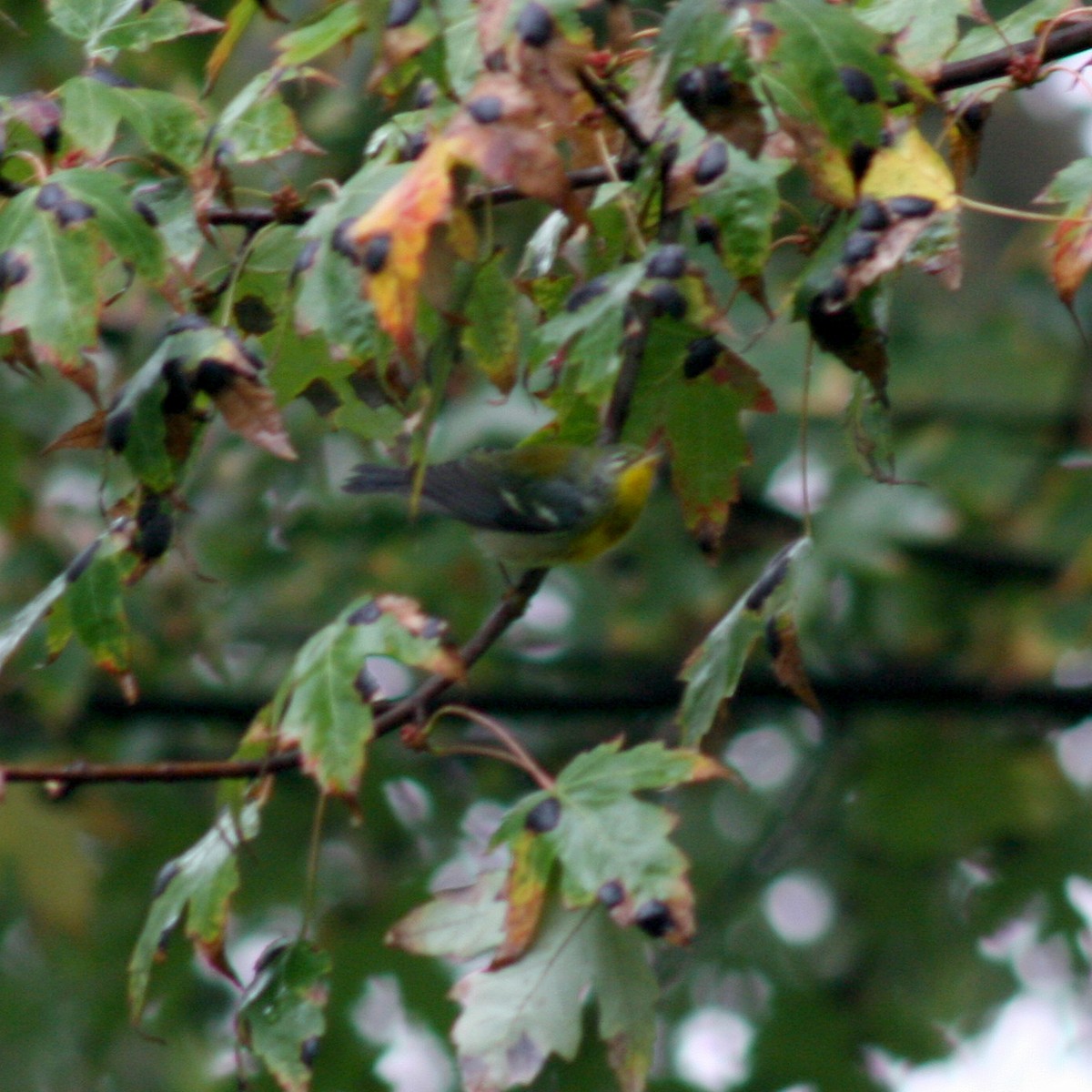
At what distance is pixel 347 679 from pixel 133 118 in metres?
0.78

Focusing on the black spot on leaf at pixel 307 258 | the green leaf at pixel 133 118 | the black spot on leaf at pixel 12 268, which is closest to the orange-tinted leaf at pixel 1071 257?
the black spot on leaf at pixel 307 258

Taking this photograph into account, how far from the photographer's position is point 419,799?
19.5 feet

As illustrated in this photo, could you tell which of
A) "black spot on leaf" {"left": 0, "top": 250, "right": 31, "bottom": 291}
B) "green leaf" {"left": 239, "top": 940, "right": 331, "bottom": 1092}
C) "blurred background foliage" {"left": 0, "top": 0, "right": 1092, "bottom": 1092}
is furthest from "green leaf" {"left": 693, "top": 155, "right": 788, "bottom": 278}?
"blurred background foliage" {"left": 0, "top": 0, "right": 1092, "bottom": 1092}

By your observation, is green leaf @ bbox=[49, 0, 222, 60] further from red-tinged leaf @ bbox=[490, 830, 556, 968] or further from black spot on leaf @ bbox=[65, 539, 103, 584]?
red-tinged leaf @ bbox=[490, 830, 556, 968]

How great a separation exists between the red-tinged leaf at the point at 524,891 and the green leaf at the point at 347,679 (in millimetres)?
219

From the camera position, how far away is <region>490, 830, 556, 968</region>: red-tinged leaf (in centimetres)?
188

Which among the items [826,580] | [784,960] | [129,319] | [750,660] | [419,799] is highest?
[129,319]

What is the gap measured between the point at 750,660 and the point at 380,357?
12.9 ft

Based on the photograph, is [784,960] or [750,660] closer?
[750,660]

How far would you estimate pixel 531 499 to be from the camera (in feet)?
12.2

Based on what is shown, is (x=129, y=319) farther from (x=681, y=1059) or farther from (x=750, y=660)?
(x=681, y=1059)

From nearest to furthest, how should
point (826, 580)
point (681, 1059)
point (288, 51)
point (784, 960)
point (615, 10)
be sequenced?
point (615, 10) < point (288, 51) < point (826, 580) < point (681, 1059) < point (784, 960)

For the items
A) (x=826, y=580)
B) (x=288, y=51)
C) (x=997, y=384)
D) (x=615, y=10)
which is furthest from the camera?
(x=997, y=384)

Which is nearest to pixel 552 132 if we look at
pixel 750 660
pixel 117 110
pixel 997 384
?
pixel 117 110
